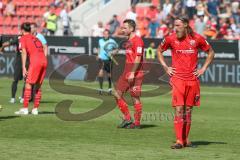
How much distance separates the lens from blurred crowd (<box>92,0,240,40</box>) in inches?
1369

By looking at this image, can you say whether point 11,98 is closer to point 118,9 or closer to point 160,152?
point 160,152

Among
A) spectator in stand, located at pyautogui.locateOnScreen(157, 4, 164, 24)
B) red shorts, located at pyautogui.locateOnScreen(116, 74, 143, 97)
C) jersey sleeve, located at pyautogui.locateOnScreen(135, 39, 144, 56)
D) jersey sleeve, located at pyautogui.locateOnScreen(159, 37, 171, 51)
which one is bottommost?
red shorts, located at pyautogui.locateOnScreen(116, 74, 143, 97)

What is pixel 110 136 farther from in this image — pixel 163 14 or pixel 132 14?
pixel 163 14

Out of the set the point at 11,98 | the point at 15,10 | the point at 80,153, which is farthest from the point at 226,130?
the point at 15,10

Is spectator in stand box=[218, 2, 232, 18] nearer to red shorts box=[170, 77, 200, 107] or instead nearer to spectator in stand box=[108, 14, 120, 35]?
spectator in stand box=[108, 14, 120, 35]

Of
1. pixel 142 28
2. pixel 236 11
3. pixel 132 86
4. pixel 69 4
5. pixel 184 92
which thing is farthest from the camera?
pixel 69 4

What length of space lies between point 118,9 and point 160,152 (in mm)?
28295

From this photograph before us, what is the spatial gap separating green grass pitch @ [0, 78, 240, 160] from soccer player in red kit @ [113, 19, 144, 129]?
415 mm

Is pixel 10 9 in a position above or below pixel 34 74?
above

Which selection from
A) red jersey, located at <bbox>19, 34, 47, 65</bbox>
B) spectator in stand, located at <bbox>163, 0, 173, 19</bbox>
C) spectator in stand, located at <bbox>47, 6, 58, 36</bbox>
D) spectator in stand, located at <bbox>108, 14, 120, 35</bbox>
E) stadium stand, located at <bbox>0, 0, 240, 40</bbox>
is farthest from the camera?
spectator in stand, located at <bbox>47, 6, 58, 36</bbox>

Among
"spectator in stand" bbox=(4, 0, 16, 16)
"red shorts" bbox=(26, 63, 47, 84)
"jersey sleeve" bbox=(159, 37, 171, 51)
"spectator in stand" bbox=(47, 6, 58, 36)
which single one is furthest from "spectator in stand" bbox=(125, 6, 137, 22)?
"jersey sleeve" bbox=(159, 37, 171, 51)

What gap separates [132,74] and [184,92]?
296 cm

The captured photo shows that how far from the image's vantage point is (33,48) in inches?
723

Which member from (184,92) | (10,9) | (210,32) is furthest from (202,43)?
(10,9)
